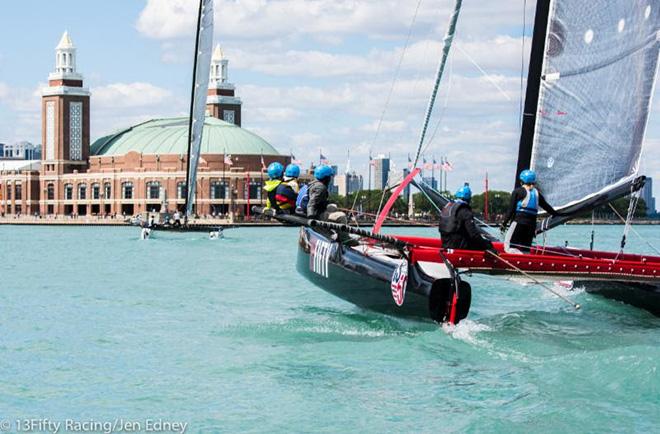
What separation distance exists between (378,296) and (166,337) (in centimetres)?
333

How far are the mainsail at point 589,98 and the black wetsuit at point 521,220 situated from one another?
0.63 m

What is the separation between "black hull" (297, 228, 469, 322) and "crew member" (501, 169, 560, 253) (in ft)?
6.41

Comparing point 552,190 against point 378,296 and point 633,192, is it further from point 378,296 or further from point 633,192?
point 378,296

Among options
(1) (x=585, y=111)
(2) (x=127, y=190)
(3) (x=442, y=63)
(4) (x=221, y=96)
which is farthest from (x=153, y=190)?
(1) (x=585, y=111)

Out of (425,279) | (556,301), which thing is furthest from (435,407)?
(556,301)

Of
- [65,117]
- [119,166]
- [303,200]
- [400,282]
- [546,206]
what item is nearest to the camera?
[400,282]

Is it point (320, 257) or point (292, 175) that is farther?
point (292, 175)

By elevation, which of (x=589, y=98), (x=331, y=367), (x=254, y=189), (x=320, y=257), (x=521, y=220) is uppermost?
(x=589, y=98)

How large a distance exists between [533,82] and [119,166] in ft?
402

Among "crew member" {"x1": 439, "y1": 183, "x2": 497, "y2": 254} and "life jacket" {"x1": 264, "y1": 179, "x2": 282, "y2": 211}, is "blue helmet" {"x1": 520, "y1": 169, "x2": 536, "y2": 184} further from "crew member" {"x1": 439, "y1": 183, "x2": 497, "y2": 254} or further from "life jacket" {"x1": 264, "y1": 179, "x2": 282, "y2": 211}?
"life jacket" {"x1": 264, "y1": 179, "x2": 282, "y2": 211}

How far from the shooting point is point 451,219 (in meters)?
14.7

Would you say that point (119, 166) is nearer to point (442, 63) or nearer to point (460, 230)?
point (442, 63)

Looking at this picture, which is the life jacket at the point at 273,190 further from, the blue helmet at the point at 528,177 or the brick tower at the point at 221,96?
the brick tower at the point at 221,96

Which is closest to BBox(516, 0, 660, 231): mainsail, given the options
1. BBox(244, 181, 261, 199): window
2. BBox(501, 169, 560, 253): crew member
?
BBox(501, 169, 560, 253): crew member
